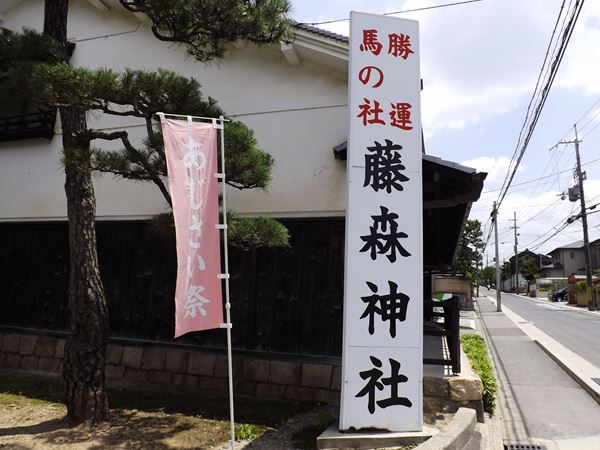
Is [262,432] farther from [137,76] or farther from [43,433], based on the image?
[137,76]

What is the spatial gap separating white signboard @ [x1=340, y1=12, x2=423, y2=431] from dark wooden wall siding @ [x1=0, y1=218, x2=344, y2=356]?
2195mm

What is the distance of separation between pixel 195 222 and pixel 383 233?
2026 millimetres

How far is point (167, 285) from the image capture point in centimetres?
802

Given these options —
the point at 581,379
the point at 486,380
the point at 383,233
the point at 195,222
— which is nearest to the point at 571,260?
the point at 581,379

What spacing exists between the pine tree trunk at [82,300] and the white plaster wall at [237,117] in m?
2.60

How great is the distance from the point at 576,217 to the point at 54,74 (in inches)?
1439

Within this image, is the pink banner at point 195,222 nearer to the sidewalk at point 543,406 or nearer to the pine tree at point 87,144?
the pine tree at point 87,144

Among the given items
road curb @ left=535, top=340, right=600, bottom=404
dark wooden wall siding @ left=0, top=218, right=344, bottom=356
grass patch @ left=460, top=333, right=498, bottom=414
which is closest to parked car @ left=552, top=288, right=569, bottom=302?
road curb @ left=535, top=340, right=600, bottom=404

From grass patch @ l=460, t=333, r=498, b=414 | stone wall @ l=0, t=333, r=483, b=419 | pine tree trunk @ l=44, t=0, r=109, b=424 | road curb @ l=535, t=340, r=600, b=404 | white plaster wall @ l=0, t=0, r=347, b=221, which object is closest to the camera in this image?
pine tree trunk @ l=44, t=0, r=109, b=424

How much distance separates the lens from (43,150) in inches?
354

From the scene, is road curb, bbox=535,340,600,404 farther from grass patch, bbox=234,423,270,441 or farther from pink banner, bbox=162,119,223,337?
pink banner, bbox=162,119,223,337

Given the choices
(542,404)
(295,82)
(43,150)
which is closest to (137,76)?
A: (295,82)

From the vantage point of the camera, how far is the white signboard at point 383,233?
4.60 meters

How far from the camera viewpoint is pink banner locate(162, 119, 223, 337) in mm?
4262
